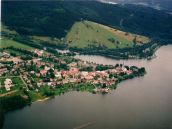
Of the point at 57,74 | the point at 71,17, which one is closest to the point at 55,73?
the point at 57,74

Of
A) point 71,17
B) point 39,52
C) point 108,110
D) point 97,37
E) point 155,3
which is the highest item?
point 155,3

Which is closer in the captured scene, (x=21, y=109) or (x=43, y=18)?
(x=21, y=109)

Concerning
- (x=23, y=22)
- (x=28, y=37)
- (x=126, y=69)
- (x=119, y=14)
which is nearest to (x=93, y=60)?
(x=126, y=69)

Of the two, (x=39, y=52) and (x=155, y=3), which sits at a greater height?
(x=155, y=3)

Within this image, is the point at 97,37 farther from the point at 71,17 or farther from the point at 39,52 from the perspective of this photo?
the point at 39,52

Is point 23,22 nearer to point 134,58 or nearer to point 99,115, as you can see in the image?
point 134,58

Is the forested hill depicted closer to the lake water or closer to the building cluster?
the building cluster
